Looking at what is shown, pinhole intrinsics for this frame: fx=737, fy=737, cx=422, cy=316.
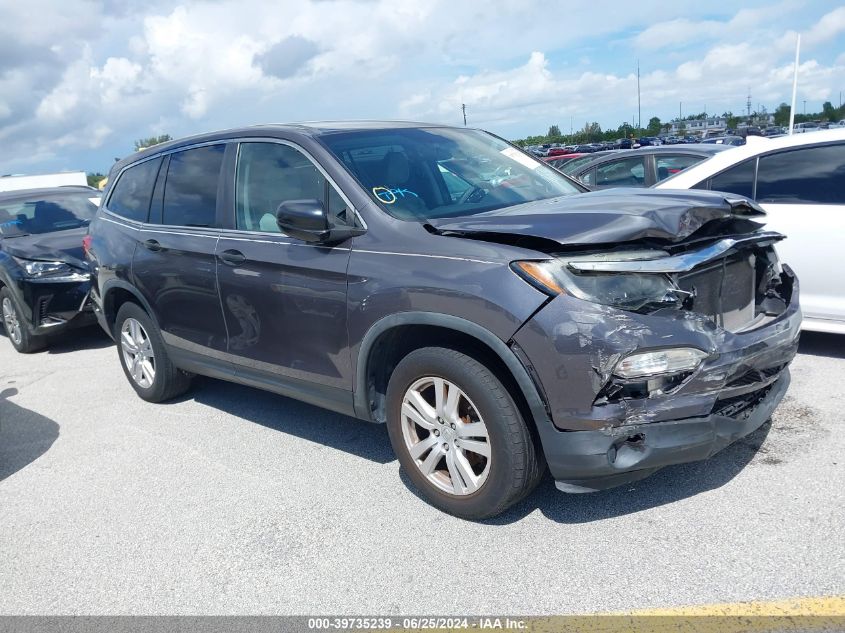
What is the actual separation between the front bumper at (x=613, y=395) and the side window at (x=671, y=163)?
5015 mm

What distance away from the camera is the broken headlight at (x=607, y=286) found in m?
2.95

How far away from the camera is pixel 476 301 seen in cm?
313

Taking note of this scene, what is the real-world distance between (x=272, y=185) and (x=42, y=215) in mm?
5685

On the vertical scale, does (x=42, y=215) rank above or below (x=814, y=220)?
above

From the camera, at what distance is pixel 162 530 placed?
3719 millimetres

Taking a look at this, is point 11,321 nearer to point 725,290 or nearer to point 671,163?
point 671,163

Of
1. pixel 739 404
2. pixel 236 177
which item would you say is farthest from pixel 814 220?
pixel 236 177

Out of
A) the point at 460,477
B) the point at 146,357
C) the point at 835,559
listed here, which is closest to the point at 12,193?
the point at 146,357

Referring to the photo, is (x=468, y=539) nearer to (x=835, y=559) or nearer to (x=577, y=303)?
(x=577, y=303)

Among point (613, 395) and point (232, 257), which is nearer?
point (613, 395)

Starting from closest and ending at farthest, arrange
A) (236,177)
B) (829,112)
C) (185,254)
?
(236,177), (185,254), (829,112)

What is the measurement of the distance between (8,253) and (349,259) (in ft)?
18.9

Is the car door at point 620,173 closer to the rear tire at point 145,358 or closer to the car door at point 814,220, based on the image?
the car door at point 814,220

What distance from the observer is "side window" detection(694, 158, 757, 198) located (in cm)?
560
